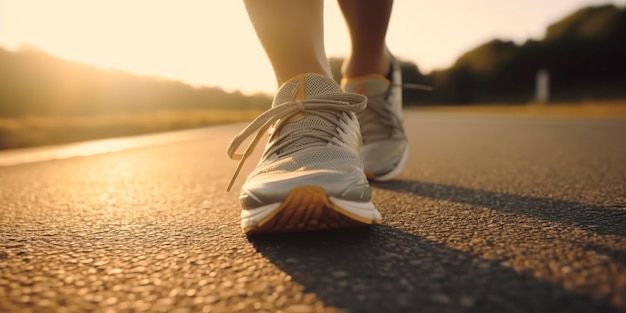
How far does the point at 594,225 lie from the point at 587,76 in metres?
36.5

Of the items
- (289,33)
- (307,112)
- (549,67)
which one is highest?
(549,67)

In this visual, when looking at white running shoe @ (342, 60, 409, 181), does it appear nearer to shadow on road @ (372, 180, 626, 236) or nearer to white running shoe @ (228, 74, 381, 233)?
shadow on road @ (372, 180, 626, 236)

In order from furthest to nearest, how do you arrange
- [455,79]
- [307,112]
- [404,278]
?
[455,79] → [307,112] → [404,278]

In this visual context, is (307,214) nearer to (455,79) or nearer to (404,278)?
(404,278)

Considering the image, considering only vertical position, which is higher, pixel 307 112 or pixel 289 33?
pixel 289 33

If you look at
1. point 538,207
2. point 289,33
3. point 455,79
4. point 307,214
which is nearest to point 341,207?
point 307,214

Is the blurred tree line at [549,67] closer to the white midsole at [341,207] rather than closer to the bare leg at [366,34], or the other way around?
the bare leg at [366,34]

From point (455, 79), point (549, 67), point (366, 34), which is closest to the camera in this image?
point (366, 34)

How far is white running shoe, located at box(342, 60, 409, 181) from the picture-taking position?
1971 millimetres

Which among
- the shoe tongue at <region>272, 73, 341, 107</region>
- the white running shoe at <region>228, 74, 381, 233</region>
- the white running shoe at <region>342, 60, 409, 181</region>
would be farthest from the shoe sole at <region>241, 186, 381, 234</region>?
the white running shoe at <region>342, 60, 409, 181</region>

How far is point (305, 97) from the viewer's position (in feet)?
4.29

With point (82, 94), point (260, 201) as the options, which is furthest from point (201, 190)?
point (82, 94)

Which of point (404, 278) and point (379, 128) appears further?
point (379, 128)

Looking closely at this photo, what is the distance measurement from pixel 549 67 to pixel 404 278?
38.7 meters
